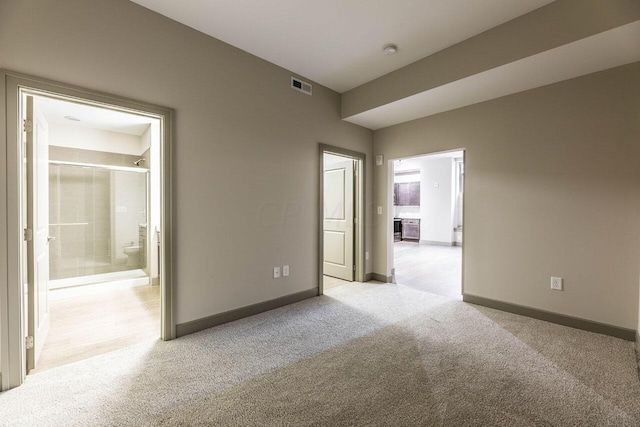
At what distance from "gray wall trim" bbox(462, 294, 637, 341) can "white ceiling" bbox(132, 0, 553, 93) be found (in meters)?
2.88

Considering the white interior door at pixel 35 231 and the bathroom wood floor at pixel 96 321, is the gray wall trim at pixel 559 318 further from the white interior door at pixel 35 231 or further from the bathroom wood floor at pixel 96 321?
the white interior door at pixel 35 231

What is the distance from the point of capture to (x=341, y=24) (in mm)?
2658

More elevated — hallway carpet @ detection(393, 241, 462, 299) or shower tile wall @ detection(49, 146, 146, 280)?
shower tile wall @ detection(49, 146, 146, 280)

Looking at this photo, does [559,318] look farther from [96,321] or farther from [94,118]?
[94,118]

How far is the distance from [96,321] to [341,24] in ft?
12.8

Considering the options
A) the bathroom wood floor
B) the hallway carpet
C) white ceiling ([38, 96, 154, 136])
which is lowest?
the bathroom wood floor

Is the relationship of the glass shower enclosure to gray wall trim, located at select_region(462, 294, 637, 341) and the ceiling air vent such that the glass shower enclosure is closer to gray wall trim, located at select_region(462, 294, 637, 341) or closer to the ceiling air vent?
the ceiling air vent

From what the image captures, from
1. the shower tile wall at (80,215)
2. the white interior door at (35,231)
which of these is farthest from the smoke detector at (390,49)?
the shower tile wall at (80,215)

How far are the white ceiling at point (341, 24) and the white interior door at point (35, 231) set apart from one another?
1330 millimetres

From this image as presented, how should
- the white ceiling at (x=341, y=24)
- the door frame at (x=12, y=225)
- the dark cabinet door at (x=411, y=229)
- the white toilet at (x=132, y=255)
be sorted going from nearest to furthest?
the door frame at (x=12, y=225)
the white ceiling at (x=341, y=24)
the white toilet at (x=132, y=255)
the dark cabinet door at (x=411, y=229)

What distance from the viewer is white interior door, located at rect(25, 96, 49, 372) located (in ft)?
6.85

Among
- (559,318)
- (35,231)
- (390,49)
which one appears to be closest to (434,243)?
(559,318)

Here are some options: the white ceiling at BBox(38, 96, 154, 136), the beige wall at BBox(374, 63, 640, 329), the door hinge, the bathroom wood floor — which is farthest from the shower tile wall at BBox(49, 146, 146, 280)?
the beige wall at BBox(374, 63, 640, 329)

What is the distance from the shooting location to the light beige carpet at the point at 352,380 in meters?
1.64
